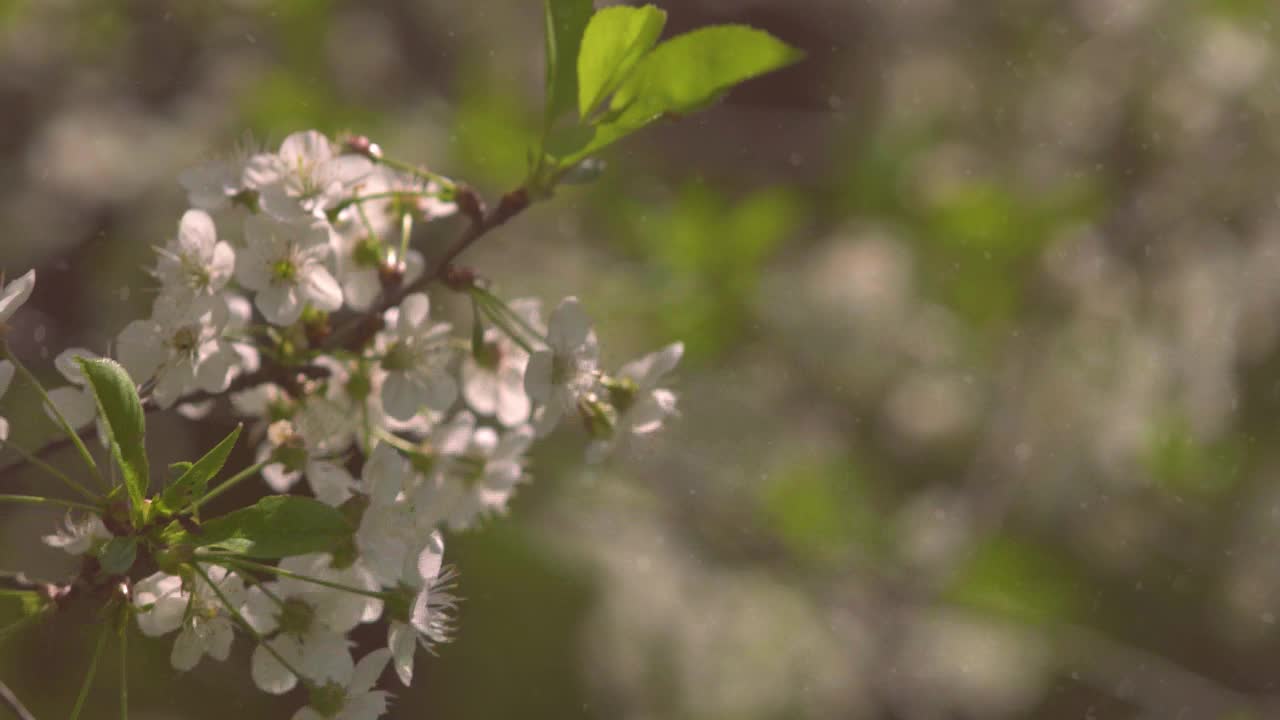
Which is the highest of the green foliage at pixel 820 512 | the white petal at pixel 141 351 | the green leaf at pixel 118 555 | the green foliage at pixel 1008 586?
the green leaf at pixel 118 555

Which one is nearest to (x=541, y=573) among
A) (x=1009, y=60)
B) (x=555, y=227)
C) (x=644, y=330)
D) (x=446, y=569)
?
(x=644, y=330)

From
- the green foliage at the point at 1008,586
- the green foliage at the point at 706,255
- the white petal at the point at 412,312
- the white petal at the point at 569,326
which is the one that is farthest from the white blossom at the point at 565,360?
the green foliage at the point at 1008,586

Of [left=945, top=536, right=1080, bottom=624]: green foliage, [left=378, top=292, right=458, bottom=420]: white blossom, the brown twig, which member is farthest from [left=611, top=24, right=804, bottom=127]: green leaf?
[left=945, top=536, right=1080, bottom=624]: green foliage

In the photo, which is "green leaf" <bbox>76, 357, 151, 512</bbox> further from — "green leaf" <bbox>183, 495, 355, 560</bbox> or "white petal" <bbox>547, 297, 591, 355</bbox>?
"white petal" <bbox>547, 297, 591, 355</bbox>

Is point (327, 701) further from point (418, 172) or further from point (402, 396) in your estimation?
point (418, 172)

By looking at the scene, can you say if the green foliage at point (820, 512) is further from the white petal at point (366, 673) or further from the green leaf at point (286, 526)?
the green leaf at point (286, 526)

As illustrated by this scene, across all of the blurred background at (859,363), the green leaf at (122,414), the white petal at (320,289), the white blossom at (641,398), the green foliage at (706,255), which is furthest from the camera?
the blurred background at (859,363)
